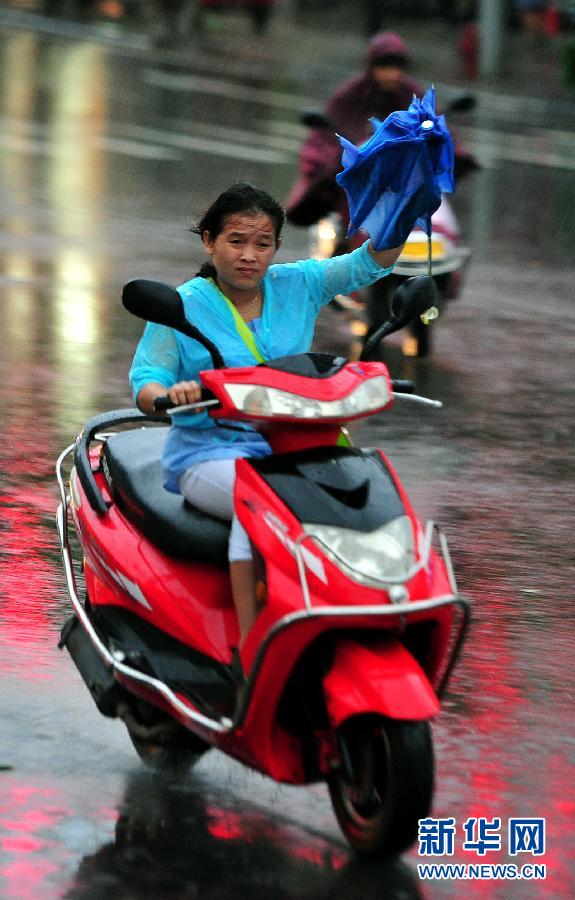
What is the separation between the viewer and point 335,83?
26719 mm

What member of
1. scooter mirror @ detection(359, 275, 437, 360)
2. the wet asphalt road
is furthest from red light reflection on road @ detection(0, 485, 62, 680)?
scooter mirror @ detection(359, 275, 437, 360)

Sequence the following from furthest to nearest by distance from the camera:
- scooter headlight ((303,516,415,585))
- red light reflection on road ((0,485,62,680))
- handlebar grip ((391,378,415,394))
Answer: red light reflection on road ((0,485,62,680)) → handlebar grip ((391,378,415,394)) → scooter headlight ((303,516,415,585))

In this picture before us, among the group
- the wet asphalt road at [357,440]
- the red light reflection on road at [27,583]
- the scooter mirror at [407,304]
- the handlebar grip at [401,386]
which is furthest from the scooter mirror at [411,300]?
the red light reflection on road at [27,583]

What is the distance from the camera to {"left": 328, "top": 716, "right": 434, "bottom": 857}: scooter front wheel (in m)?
4.18

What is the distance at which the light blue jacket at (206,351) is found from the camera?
4.88 meters

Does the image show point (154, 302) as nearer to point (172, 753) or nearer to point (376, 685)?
point (376, 685)

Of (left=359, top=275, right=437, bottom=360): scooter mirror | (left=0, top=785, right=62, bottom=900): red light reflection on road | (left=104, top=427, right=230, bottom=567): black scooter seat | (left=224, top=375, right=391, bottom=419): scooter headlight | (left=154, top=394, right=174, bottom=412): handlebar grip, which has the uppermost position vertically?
(left=359, top=275, right=437, bottom=360): scooter mirror

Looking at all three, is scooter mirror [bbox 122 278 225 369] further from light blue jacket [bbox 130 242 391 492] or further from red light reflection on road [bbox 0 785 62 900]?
red light reflection on road [bbox 0 785 62 900]

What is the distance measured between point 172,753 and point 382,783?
3.01ft

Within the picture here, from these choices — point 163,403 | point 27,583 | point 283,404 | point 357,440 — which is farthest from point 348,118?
point 283,404

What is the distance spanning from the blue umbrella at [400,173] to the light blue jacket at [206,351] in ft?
0.95

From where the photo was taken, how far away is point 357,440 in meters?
8.92

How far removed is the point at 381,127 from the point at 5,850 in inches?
85.9

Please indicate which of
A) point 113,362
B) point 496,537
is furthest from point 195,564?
point 113,362
